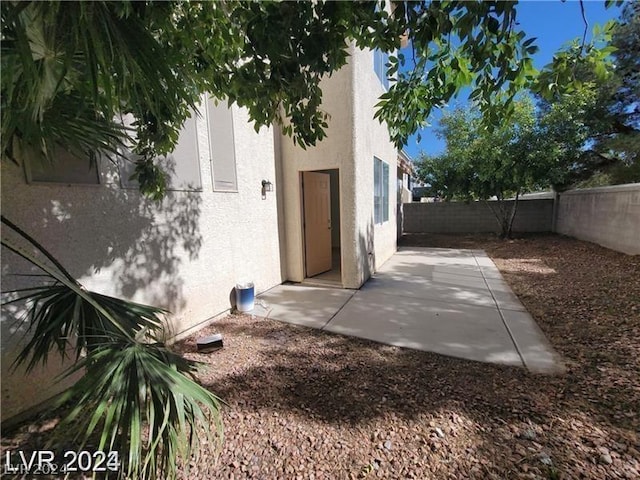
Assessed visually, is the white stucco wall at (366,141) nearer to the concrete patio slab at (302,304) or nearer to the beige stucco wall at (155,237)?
the concrete patio slab at (302,304)

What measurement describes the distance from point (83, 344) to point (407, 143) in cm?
330

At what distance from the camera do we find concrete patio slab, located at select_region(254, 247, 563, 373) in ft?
11.3

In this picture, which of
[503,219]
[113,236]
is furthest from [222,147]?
[503,219]

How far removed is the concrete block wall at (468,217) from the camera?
44.4ft

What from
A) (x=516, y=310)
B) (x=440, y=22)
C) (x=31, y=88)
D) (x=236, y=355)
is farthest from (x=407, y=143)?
(x=516, y=310)

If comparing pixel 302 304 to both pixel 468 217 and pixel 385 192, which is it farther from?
pixel 468 217

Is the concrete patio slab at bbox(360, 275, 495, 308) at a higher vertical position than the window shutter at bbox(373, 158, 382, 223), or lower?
lower

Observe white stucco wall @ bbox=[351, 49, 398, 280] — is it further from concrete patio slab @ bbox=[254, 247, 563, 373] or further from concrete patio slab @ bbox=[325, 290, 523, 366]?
concrete patio slab @ bbox=[325, 290, 523, 366]

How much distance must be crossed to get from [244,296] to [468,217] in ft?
45.1

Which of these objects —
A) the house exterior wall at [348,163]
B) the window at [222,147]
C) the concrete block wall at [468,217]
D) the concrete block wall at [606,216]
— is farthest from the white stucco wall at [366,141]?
the concrete block wall at [468,217]

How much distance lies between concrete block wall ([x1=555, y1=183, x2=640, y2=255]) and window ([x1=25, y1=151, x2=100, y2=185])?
11.2 metres

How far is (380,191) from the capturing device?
783cm

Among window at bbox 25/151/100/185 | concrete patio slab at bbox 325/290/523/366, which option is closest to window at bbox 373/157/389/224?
concrete patio slab at bbox 325/290/523/366

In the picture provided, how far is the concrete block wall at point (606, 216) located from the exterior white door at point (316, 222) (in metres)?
7.85
